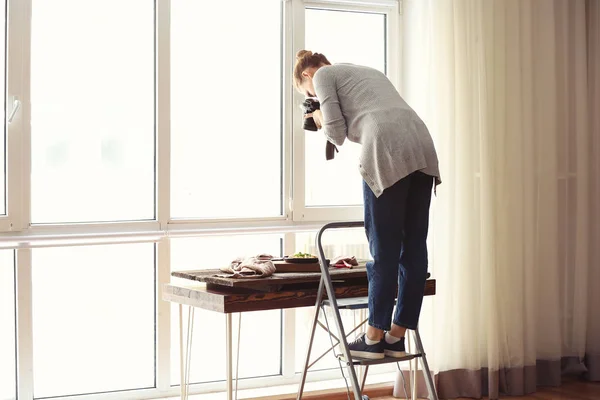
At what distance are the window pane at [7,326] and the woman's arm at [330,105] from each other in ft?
5.48

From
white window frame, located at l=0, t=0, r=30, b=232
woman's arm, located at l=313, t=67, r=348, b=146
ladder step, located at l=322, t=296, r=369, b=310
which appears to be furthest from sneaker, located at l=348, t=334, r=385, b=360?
white window frame, located at l=0, t=0, r=30, b=232

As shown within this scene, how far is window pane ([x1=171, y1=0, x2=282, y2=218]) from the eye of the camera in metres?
3.90

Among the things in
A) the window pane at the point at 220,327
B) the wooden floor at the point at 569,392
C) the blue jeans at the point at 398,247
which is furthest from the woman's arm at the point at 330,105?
the wooden floor at the point at 569,392

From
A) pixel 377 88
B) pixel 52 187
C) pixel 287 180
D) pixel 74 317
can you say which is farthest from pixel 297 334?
pixel 377 88

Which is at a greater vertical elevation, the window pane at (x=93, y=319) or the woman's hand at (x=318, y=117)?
the woman's hand at (x=318, y=117)

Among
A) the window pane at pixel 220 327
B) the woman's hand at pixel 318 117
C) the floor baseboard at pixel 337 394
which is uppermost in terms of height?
the woman's hand at pixel 318 117

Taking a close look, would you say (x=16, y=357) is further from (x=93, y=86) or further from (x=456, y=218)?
(x=456, y=218)

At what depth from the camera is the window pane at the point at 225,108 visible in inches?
154

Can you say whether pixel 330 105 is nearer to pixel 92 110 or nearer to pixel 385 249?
pixel 385 249

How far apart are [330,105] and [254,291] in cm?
71

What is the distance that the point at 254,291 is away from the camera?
284 cm

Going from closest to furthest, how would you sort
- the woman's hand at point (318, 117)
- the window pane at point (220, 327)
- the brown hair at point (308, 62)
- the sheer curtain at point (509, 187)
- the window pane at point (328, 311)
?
the brown hair at point (308, 62) → the woman's hand at point (318, 117) → the window pane at point (220, 327) → the sheer curtain at point (509, 187) → the window pane at point (328, 311)

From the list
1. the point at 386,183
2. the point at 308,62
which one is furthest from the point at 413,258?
the point at 308,62

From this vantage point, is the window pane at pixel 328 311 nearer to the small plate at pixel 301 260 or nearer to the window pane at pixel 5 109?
the small plate at pixel 301 260
